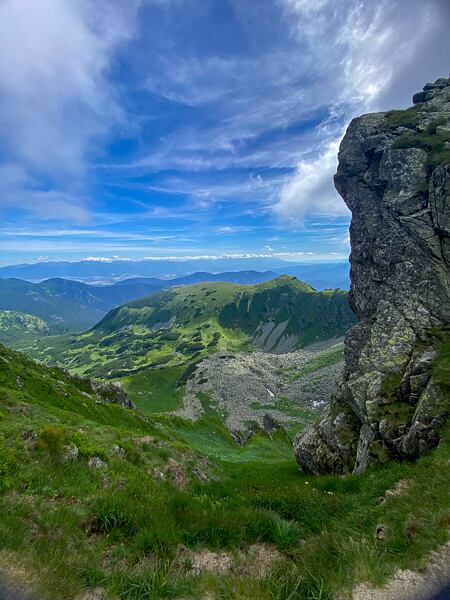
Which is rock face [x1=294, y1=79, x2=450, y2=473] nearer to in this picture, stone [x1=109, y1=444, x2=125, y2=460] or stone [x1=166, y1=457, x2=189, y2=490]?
stone [x1=166, y1=457, x2=189, y2=490]

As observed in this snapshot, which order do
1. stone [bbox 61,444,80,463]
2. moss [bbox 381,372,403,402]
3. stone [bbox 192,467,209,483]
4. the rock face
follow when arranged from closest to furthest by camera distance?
stone [bbox 61,444,80,463], stone [bbox 192,467,209,483], the rock face, moss [bbox 381,372,403,402]

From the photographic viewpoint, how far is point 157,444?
22781 mm

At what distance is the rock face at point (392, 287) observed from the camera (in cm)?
2520

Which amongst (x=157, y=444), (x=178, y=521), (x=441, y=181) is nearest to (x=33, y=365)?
(x=157, y=444)

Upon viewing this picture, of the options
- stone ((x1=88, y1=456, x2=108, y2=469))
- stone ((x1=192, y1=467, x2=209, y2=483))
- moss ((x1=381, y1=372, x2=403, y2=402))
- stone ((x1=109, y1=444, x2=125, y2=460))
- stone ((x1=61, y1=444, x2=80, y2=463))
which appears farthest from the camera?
moss ((x1=381, y1=372, x2=403, y2=402))

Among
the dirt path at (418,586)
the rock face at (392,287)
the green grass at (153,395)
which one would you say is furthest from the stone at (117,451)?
the green grass at (153,395)

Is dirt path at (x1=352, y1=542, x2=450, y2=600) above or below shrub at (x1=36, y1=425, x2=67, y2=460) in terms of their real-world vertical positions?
above

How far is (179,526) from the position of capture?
32.0ft

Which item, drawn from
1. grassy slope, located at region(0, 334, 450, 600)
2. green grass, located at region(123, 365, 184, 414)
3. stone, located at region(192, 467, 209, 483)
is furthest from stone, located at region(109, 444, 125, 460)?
green grass, located at region(123, 365, 184, 414)

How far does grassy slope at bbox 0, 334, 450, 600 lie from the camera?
22.1ft

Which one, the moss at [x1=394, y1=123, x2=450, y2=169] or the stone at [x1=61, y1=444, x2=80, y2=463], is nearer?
the stone at [x1=61, y1=444, x2=80, y2=463]

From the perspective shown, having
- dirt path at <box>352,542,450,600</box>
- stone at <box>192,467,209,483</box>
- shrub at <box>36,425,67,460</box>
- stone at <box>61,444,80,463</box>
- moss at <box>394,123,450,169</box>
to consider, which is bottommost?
stone at <box>192,467,209,483</box>

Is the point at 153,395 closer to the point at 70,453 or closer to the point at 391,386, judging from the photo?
the point at 391,386

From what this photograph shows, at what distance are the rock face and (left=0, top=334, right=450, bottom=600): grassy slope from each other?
8817mm
